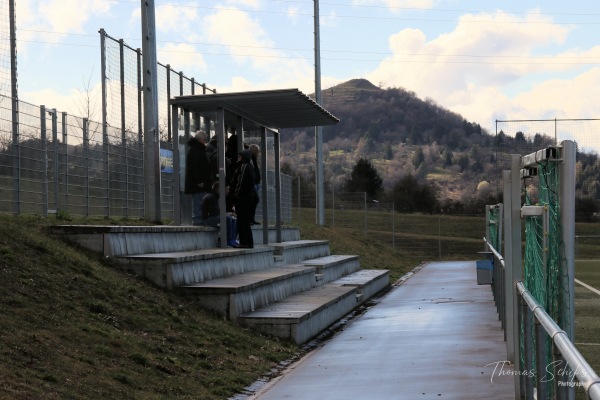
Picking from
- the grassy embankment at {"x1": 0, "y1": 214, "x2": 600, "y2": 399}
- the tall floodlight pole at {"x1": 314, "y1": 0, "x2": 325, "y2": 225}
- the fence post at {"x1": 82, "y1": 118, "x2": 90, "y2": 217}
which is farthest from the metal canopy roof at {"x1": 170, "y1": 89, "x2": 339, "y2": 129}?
the tall floodlight pole at {"x1": 314, "y1": 0, "x2": 325, "y2": 225}

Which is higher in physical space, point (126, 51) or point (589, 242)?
point (126, 51)

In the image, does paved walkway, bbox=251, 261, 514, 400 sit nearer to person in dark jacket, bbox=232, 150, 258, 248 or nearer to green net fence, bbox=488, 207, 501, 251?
green net fence, bbox=488, 207, 501, 251

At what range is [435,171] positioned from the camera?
195 metres

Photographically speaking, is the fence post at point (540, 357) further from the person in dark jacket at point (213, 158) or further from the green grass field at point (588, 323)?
the person in dark jacket at point (213, 158)

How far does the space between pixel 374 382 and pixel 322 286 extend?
9465 mm

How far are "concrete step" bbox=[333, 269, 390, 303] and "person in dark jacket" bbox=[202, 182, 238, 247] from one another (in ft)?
9.44

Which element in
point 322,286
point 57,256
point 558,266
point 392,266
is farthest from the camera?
point 392,266

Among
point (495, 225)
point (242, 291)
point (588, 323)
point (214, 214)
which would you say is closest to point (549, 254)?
point (242, 291)

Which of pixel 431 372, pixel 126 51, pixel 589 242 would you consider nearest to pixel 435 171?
pixel 589 242

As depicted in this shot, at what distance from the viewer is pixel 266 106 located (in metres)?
17.5

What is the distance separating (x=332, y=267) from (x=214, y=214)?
14.3 ft

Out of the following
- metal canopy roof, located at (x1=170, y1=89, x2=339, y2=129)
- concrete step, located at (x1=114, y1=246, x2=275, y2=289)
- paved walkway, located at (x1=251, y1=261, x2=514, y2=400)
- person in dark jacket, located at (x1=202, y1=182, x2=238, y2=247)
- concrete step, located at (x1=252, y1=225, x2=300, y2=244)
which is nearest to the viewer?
paved walkway, located at (x1=251, y1=261, x2=514, y2=400)

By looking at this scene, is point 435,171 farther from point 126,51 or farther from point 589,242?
point 126,51

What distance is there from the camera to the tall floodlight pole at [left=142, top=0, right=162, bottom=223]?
1870cm
